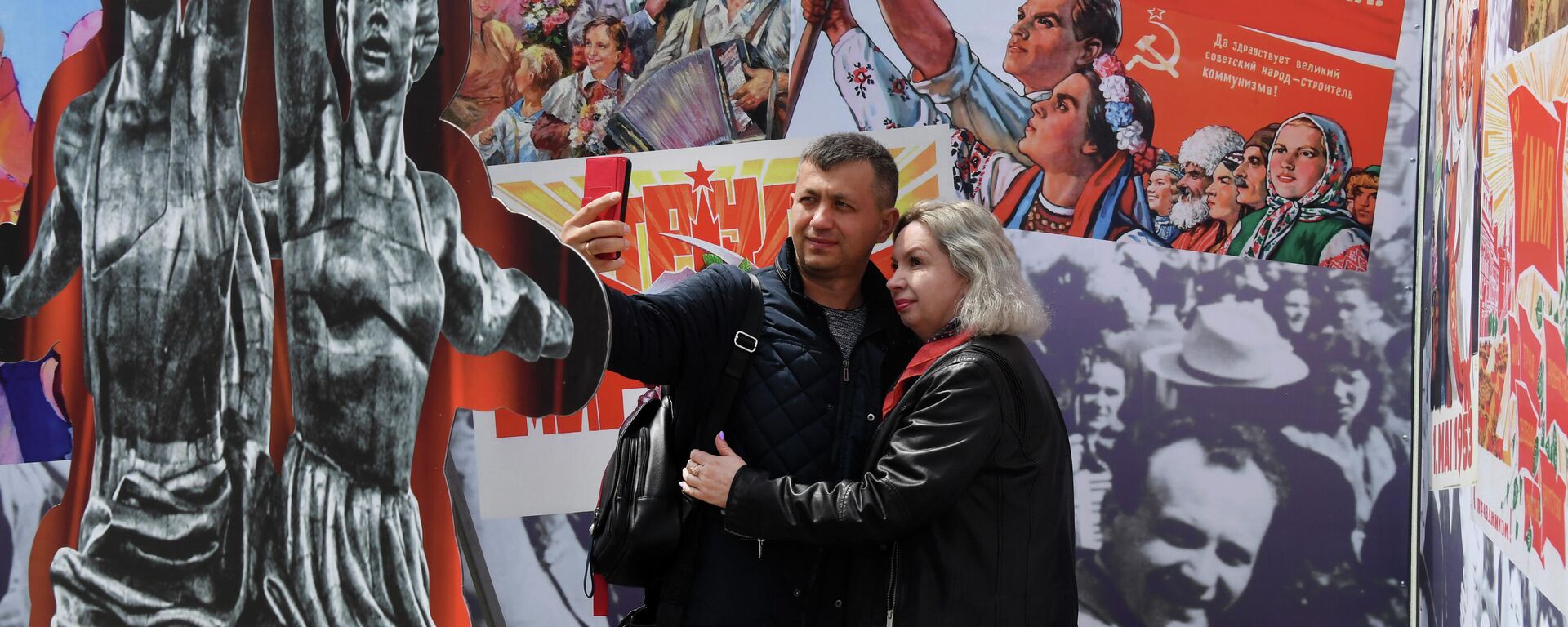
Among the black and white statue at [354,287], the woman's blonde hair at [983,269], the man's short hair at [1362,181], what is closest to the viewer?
the woman's blonde hair at [983,269]

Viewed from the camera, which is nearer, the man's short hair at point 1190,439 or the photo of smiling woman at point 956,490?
the photo of smiling woman at point 956,490

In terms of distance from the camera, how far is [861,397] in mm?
2150

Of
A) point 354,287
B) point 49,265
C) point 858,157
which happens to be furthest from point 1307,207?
point 49,265

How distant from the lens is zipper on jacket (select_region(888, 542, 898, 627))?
6.44ft

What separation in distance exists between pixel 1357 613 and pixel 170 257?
2537 millimetres

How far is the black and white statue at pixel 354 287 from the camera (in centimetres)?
248

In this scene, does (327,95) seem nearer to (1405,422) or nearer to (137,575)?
(137,575)

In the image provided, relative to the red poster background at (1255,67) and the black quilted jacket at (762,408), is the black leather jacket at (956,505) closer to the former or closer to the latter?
the black quilted jacket at (762,408)

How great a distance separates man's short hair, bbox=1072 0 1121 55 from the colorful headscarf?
406 millimetres

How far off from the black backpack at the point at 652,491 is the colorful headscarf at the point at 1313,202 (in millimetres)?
1210

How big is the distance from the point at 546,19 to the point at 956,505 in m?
1.63

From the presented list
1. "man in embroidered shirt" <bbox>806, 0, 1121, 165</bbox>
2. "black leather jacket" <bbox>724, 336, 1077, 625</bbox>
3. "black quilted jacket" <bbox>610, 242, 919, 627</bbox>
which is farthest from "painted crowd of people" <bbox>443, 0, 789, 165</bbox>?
"black leather jacket" <bbox>724, 336, 1077, 625</bbox>

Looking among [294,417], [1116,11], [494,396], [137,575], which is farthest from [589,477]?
[1116,11]

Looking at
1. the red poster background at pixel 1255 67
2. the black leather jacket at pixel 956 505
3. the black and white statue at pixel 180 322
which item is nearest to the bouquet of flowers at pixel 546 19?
the black and white statue at pixel 180 322
